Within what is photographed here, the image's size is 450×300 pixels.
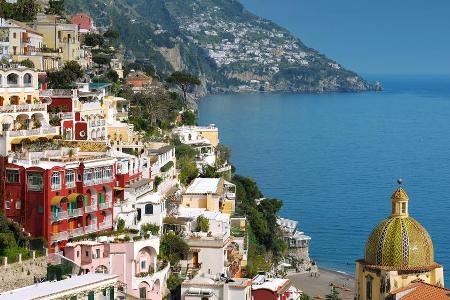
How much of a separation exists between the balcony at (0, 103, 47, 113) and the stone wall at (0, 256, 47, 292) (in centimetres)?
744

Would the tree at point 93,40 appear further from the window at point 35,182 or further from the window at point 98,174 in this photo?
the window at point 35,182

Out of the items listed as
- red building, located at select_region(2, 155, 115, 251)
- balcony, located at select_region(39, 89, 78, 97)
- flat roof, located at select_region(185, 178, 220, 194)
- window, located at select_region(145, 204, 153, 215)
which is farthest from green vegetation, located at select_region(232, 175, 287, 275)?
red building, located at select_region(2, 155, 115, 251)

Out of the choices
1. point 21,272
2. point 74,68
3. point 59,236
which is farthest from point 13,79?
point 21,272

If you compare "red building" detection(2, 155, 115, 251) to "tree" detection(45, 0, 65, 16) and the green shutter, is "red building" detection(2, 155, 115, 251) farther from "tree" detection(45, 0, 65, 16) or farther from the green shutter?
"tree" detection(45, 0, 65, 16)

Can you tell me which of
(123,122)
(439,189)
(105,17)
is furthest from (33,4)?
(105,17)

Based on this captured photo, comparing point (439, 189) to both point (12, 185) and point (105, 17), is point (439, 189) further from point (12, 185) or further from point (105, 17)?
point (105, 17)

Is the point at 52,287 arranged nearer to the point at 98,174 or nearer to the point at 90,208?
the point at 90,208

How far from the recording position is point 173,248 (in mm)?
34312

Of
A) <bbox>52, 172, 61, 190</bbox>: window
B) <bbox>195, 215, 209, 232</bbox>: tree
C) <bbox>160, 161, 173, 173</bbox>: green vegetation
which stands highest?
<bbox>52, 172, 61, 190</bbox>: window

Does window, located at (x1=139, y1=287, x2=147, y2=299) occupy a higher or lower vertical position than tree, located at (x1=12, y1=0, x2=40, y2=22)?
lower

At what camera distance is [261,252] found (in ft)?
152

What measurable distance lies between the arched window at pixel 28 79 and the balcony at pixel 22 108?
0.99 m

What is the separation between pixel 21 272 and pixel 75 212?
327 centimetres

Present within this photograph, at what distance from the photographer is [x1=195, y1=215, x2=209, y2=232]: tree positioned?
3688 cm
